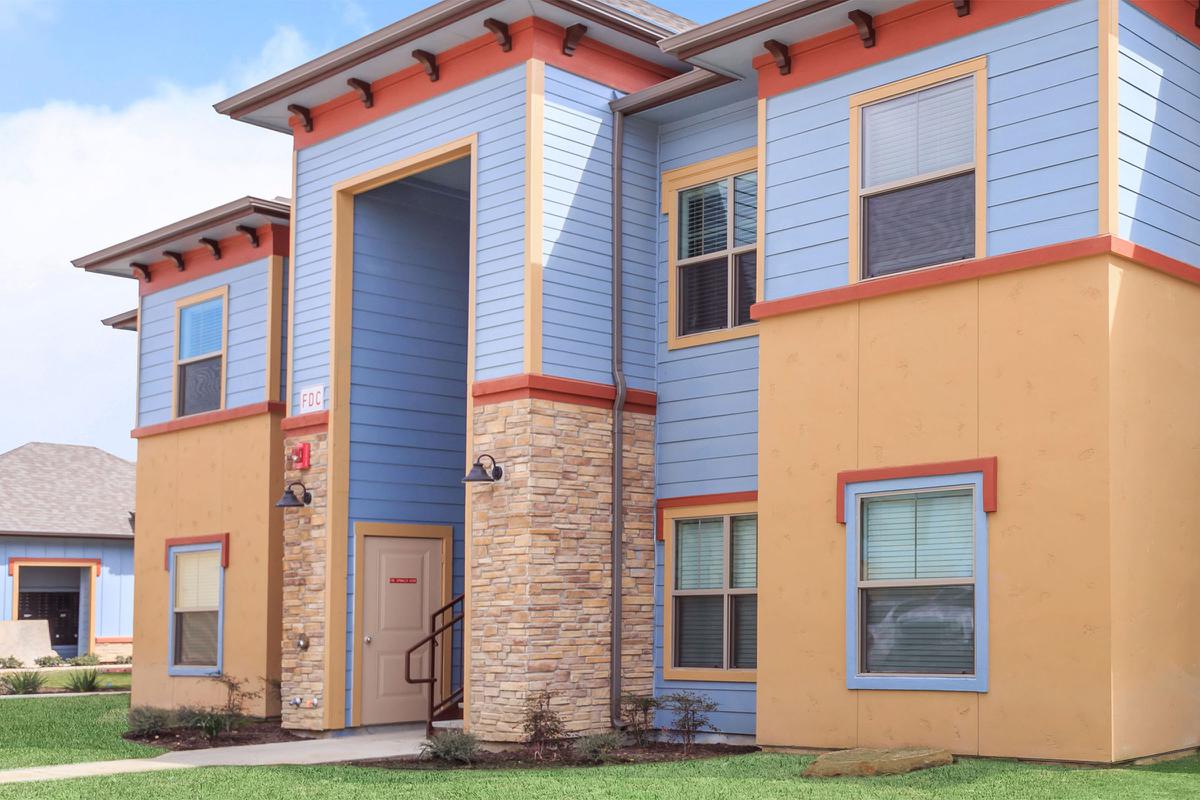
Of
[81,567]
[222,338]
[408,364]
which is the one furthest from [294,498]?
[81,567]

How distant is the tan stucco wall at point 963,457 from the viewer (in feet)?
33.4

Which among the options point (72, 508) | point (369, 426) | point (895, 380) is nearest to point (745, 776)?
point (895, 380)

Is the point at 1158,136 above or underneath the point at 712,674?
above

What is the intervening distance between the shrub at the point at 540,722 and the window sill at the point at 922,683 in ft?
9.65

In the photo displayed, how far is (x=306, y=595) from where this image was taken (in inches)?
611

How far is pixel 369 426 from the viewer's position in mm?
15977

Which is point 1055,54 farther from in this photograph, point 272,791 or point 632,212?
point 272,791

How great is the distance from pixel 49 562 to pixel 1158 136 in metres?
29.6

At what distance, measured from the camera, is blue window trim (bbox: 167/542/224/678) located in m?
18.1

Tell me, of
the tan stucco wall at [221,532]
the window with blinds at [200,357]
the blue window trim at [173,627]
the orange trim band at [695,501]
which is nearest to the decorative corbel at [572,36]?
the orange trim band at [695,501]

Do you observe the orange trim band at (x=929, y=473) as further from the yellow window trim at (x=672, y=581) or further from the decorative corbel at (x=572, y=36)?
the decorative corbel at (x=572, y=36)

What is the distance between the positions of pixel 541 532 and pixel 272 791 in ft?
12.8

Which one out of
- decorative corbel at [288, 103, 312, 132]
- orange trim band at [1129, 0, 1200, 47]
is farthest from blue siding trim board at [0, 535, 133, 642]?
orange trim band at [1129, 0, 1200, 47]

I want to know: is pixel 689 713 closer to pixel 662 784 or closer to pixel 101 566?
pixel 662 784
